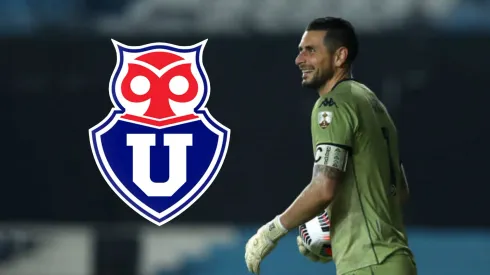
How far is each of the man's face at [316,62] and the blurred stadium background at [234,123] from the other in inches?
78.7

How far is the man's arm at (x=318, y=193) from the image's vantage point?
247cm

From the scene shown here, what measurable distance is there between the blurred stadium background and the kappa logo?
0.31 feet

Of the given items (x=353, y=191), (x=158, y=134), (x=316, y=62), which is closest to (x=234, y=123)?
(x=158, y=134)

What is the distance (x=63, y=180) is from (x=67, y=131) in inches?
10.0

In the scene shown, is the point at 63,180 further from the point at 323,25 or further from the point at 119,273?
the point at 323,25

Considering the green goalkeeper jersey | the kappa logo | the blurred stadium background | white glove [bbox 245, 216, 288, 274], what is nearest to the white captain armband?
the green goalkeeper jersey

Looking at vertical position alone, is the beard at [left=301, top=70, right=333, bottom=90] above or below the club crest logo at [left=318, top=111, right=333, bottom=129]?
above

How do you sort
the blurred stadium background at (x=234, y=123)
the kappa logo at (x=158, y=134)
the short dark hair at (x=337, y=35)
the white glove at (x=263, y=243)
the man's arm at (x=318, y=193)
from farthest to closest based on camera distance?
the kappa logo at (x=158, y=134), the blurred stadium background at (x=234, y=123), the short dark hair at (x=337, y=35), the white glove at (x=263, y=243), the man's arm at (x=318, y=193)

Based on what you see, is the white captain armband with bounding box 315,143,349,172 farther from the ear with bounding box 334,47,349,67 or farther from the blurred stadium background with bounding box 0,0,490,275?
A: the blurred stadium background with bounding box 0,0,490,275

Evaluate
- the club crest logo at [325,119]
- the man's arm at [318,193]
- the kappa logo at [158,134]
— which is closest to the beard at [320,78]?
the club crest logo at [325,119]

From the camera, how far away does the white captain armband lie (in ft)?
8.16

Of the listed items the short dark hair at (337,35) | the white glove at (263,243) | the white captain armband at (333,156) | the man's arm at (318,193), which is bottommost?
the white glove at (263,243)

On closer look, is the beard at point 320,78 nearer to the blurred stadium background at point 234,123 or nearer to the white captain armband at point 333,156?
the white captain armband at point 333,156

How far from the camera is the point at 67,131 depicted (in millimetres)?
4898
